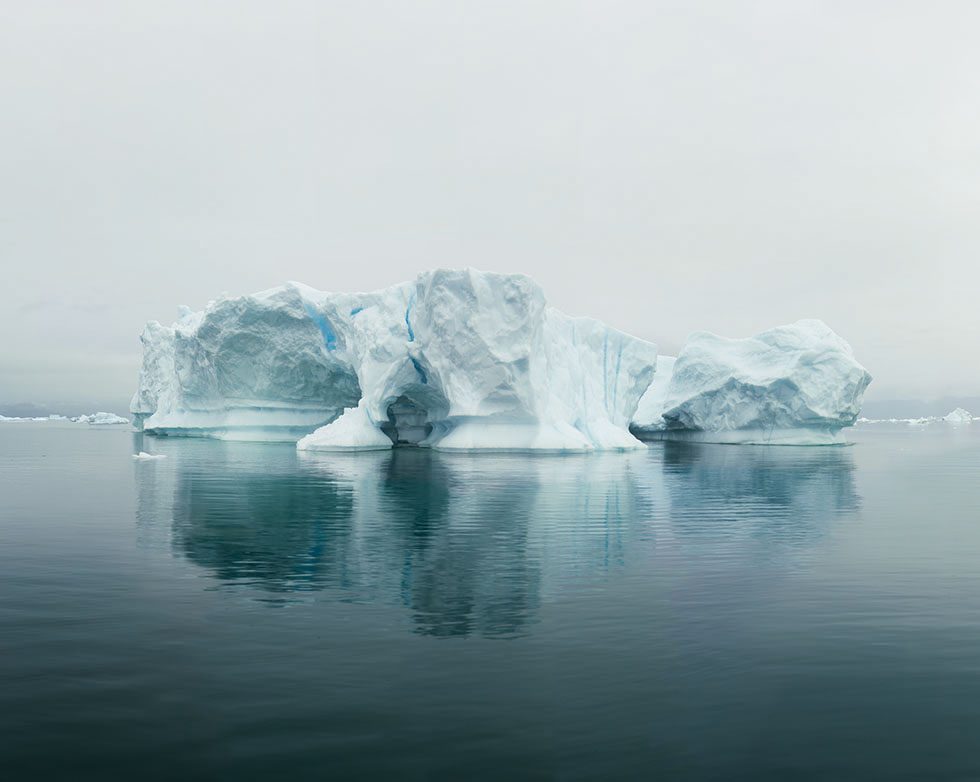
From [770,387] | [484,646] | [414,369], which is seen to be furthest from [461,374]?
[484,646]

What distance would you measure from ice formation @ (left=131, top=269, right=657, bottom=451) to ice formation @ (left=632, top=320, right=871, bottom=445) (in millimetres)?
7960

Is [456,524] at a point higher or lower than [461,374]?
lower

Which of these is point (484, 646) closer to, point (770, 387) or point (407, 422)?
point (407, 422)

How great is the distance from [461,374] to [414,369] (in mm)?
3259

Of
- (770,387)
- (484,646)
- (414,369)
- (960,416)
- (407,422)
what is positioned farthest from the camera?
(960,416)

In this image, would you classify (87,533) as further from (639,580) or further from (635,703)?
(635,703)

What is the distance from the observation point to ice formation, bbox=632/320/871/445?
4122 centimetres

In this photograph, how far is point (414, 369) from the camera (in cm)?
3306

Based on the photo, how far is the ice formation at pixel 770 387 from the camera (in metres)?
41.2

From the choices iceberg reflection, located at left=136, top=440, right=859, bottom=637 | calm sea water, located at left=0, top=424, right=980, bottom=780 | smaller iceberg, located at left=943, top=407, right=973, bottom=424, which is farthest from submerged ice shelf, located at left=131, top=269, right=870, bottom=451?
smaller iceberg, located at left=943, top=407, right=973, bottom=424

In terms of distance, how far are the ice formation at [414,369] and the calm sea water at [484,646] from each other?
17089mm

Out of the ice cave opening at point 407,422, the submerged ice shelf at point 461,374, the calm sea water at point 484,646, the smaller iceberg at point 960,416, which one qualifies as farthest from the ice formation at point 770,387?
the smaller iceberg at point 960,416

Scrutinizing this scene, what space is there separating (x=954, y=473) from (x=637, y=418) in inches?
1171

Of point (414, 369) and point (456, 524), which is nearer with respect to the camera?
point (456, 524)
